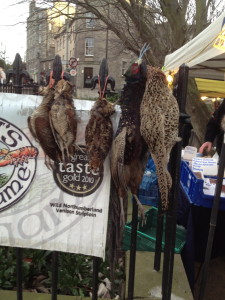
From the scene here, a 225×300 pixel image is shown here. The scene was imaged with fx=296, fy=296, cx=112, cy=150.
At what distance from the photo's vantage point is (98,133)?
137cm

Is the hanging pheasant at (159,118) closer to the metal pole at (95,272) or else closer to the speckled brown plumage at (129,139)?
the speckled brown plumage at (129,139)

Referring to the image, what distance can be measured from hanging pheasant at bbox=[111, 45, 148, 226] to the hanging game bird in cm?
29

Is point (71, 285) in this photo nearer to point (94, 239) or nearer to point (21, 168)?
point (94, 239)

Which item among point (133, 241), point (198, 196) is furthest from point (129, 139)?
point (198, 196)

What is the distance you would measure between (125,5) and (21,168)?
1085 cm

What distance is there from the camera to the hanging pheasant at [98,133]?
1.36 metres

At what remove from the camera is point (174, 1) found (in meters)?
9.95

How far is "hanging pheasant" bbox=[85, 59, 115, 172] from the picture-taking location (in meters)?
1.36

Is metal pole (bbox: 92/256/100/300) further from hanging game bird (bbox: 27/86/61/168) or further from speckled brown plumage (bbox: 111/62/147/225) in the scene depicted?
hanging game bird (bbox: 27/86/61/168)

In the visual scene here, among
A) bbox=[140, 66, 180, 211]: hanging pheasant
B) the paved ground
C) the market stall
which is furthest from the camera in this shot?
the paved ground

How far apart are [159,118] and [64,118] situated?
43cm

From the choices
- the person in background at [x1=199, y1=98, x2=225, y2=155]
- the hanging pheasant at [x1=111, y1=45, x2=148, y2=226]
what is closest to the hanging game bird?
the hanging pheasant at [x1=111, y1=45, x2=148, y2=226]

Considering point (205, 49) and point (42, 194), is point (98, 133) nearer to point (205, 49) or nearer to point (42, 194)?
point (42, 194)

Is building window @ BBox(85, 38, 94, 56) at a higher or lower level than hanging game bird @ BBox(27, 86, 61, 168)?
higher
